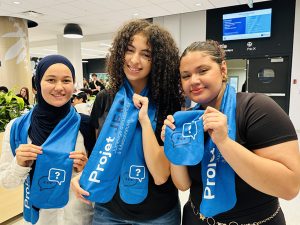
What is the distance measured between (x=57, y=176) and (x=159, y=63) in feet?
2.37

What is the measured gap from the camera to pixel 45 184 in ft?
4.04

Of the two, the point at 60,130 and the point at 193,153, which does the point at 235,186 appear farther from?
the point at 60,130

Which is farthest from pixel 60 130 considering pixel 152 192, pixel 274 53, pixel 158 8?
pixel 274 53

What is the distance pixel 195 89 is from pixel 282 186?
17.6 inches

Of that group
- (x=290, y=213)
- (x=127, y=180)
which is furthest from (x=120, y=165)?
(x=290, y=213)

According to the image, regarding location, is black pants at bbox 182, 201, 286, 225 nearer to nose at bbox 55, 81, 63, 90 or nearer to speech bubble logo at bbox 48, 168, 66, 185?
speech bubble logo at bbox 48, 168, 66, 185

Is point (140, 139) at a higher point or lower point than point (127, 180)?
higher

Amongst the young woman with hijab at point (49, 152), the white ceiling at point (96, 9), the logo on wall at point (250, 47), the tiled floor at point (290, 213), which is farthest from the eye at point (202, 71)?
the logo on wall at point (250, 47)

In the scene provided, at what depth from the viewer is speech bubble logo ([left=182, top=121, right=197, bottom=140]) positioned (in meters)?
0.91

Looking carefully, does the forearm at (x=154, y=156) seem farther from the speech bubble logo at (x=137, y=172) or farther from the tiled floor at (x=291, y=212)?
the tiled floor at (x=291, y=212)

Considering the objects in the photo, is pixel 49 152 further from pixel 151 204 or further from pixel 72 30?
pixel 72 30

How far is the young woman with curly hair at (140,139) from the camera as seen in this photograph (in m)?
1.10

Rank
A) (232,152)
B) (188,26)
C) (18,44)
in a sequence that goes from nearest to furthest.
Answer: (232,152)
(188,26)
(18,44)

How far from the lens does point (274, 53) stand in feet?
20.9
